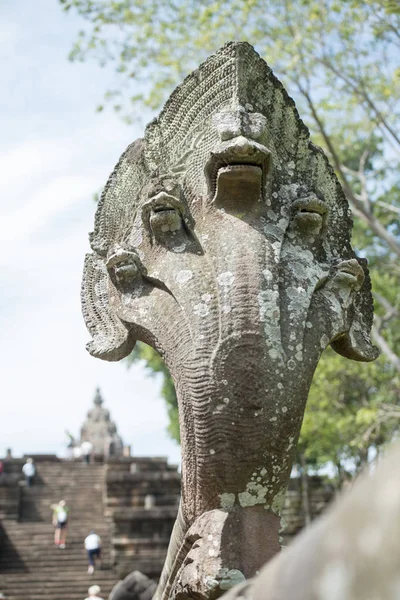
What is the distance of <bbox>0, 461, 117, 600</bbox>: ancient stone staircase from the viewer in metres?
12.2

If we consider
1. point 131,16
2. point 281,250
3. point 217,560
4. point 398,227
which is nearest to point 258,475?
point 217,560

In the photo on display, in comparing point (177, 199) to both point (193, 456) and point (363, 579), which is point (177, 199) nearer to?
point (193, 456)

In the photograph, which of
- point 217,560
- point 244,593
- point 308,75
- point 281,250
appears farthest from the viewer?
point 308,75

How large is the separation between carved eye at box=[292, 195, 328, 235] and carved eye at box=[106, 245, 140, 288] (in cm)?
56

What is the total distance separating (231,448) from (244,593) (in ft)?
2.85

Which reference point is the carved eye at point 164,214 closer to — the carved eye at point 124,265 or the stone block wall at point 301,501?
the carved eye at point 124,265

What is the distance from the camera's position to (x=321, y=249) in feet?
8.65

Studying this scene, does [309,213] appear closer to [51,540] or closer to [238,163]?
[238,163]

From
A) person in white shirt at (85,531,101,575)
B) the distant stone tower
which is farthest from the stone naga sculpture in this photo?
the distant stone tower

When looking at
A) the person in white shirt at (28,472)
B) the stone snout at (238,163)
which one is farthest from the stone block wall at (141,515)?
the stone snout at (238,163)

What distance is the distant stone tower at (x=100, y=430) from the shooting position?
27.5 meters

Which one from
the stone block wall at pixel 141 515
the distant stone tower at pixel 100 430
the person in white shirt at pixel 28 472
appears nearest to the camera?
the stone block wall at pixel 141 515

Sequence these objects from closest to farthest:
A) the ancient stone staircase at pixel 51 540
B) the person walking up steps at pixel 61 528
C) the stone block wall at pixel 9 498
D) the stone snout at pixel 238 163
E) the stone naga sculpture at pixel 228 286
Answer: the stone naga sculpture at pixel 228 286
the stone snout at pixel 238 163
the ancient stone staircase at pixel 51 540
the person walking up steps at pixel 61 528
the stone block wall at pixel 9 498

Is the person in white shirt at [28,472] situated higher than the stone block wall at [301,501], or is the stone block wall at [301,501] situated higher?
the person in white shirt at [28,472]
